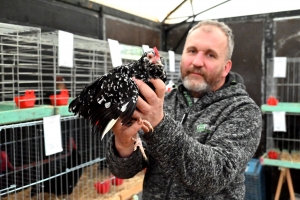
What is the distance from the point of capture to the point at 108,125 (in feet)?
2.61

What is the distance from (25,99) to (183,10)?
7.19 feet

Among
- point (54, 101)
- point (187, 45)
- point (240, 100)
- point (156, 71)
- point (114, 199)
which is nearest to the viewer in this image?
point (156, 71)

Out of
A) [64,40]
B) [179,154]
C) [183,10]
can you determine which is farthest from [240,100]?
[183,10]

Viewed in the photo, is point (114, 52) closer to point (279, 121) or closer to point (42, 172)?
point (42, 172)

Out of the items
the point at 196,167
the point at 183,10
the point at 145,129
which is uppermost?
the point at 183,10

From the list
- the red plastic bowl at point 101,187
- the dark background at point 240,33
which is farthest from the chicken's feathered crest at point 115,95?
the dark background at point 240,33

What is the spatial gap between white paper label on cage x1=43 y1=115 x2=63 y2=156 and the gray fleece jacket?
329mm

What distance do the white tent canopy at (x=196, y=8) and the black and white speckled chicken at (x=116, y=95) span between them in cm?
163

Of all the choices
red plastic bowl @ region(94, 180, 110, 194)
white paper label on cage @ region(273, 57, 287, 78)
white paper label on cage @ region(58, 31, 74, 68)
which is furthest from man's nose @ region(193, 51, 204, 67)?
white paper label on cage @ region(273, 57, 287, 78)

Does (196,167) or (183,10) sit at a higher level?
(183,10)

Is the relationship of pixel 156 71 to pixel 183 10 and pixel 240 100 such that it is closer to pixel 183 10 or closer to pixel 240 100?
pixel 240 100

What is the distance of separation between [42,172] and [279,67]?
2.05 m

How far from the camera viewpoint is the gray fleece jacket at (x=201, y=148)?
810 mm

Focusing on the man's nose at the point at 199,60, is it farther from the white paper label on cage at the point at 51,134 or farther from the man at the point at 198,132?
the white paper label on cage at the point at 51,134
